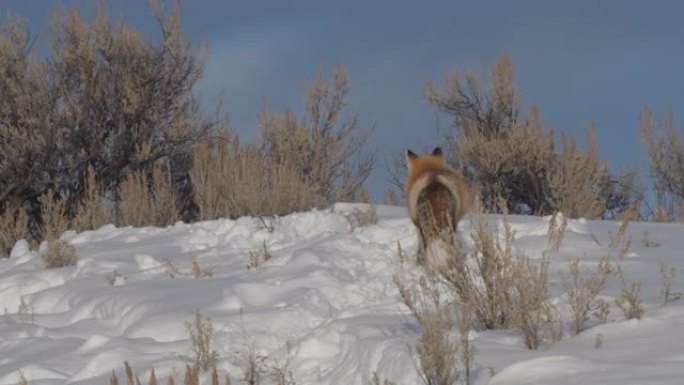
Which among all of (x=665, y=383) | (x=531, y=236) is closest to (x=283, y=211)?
(x=531, y=236)

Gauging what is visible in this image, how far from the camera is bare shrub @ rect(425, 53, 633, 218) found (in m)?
16.0

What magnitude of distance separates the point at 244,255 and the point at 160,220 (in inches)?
192

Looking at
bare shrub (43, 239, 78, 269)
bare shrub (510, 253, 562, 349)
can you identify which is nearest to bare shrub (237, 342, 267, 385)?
bare shrub (510, 253, 562, 349)

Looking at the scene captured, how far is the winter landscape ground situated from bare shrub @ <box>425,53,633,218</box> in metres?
5.50

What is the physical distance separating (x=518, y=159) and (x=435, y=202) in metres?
9.62

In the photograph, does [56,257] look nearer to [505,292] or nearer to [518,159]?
[505,292]

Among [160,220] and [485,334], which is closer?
[485,334]

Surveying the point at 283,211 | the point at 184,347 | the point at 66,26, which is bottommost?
the point at 184,347

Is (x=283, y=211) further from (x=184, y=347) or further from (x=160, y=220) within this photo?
(x=184, y=347)

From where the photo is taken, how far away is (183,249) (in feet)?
33.3

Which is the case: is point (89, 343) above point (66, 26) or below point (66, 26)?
below

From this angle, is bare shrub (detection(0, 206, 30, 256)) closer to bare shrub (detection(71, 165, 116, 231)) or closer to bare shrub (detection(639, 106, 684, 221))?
bare shrub (detection(71, 165, 116, 231))

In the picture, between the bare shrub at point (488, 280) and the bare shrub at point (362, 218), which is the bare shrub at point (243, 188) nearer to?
the bare shrub at point (362, 218)

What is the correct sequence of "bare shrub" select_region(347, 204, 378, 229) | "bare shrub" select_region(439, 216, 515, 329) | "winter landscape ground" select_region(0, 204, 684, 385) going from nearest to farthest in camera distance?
1. "winter landscape ground" select_region(0, 204, 684, 385)
2. "bare shrub" select_region(439, 216, 515, 329)
3. "bare shrub" select_region(347, 204, 378, 229)
